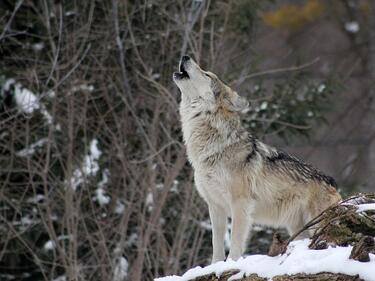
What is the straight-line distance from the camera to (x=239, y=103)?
9078mm

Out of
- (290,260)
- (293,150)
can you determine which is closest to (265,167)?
(290,260)

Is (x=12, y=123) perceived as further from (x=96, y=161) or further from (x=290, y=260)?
(x=290, y=260)

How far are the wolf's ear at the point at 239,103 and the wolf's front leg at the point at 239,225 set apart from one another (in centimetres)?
105

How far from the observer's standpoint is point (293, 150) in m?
22.2

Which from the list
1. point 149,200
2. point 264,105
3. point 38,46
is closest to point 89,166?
point 149,200

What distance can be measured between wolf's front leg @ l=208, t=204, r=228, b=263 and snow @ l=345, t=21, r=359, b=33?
22.0 meters

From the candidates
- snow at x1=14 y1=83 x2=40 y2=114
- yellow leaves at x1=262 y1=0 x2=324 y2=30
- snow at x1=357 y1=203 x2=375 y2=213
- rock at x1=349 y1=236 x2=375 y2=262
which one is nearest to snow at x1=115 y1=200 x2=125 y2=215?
snow at x1=14 y1=83 x2=40 y2=114

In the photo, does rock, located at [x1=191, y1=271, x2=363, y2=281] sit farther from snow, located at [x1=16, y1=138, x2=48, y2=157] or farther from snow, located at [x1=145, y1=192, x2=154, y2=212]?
snow, located at [x1=16, y1=138, x2=48, y2=157]

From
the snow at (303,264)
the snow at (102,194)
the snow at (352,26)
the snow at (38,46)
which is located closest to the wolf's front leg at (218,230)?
the snow at (303,264)

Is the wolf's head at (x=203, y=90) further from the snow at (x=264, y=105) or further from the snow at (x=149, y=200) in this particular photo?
the snow at (x=264, y=105)

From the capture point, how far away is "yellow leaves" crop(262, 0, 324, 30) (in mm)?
29359

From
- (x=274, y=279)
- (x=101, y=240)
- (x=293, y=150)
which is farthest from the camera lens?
(x=293, y=150)

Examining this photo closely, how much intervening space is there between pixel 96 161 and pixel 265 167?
5.58 m

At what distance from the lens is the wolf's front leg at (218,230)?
847cm
